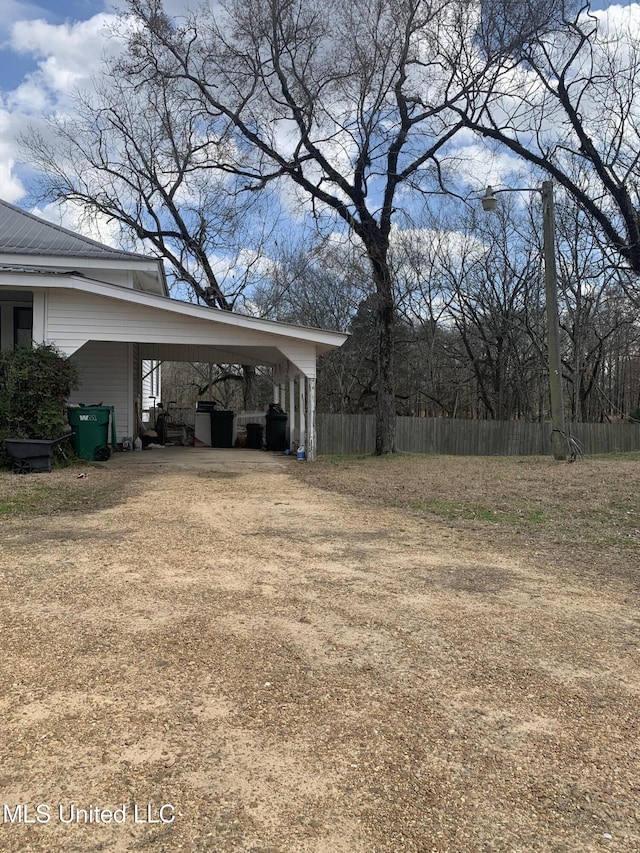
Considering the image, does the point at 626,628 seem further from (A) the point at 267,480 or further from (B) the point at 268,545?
(A) the point at 267,480

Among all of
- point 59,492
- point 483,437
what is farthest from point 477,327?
point 59,492

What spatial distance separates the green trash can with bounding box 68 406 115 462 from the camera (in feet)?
39.2

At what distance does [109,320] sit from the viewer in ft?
39.9

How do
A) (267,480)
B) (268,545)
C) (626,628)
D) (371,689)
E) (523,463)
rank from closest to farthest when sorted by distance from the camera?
1. (371,689)
2. (626,628)
3. (268,545)
4. (267,480)
5. (523,463)

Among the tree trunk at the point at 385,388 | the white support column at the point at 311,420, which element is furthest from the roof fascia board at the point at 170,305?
the tree trunk at the point at 385,388

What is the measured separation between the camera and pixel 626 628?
375 centimetres

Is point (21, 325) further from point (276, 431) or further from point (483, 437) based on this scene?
point (483, 437)

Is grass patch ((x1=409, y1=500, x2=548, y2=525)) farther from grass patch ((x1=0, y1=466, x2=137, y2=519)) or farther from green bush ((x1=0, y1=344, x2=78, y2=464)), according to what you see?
green bush ((x1=0, y1=344, x2=78, y2=464))

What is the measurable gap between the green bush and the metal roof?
3.98 meters

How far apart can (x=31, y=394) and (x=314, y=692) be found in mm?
9341

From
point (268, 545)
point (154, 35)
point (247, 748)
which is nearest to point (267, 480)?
point (268, 545)

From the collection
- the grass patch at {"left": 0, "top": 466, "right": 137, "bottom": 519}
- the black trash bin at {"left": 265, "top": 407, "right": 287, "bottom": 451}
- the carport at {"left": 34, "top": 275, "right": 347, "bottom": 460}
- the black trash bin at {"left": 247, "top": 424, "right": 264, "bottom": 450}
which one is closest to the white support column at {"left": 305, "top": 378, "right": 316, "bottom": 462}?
the carport at {"left": 34, "top": 275, "right": 347, "bottom": 460}

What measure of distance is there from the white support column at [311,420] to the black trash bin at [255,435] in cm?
449

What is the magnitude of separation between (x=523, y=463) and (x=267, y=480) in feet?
19.6
